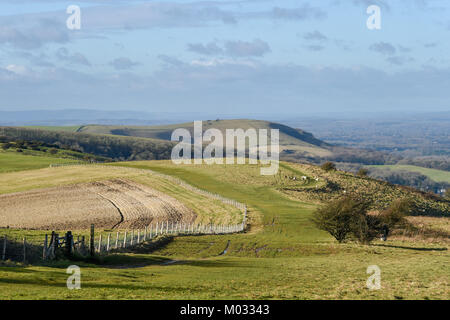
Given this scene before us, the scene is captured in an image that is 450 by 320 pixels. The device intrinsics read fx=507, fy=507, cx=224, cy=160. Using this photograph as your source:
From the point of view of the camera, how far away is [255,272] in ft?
89.0

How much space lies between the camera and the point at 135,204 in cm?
6569

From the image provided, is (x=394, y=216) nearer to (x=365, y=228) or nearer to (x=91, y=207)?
(x=365, y=228)

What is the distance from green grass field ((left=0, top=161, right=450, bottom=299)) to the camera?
1841 cm

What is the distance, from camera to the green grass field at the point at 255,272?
18.4 metres

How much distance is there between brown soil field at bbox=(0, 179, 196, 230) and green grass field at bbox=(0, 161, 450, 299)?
39.5 ft

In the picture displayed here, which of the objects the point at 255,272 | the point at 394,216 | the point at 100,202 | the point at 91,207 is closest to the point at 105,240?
the point at 255,272

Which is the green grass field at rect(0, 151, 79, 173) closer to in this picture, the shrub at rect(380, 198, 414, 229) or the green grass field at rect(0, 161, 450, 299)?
the green grass field at rect(0, 161, 450, 299)

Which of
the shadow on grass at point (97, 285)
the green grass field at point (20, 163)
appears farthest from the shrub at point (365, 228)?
the green grass field at point (20, 163)

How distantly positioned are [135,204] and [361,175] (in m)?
59.2

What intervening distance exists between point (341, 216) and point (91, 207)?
31258 millimetres
